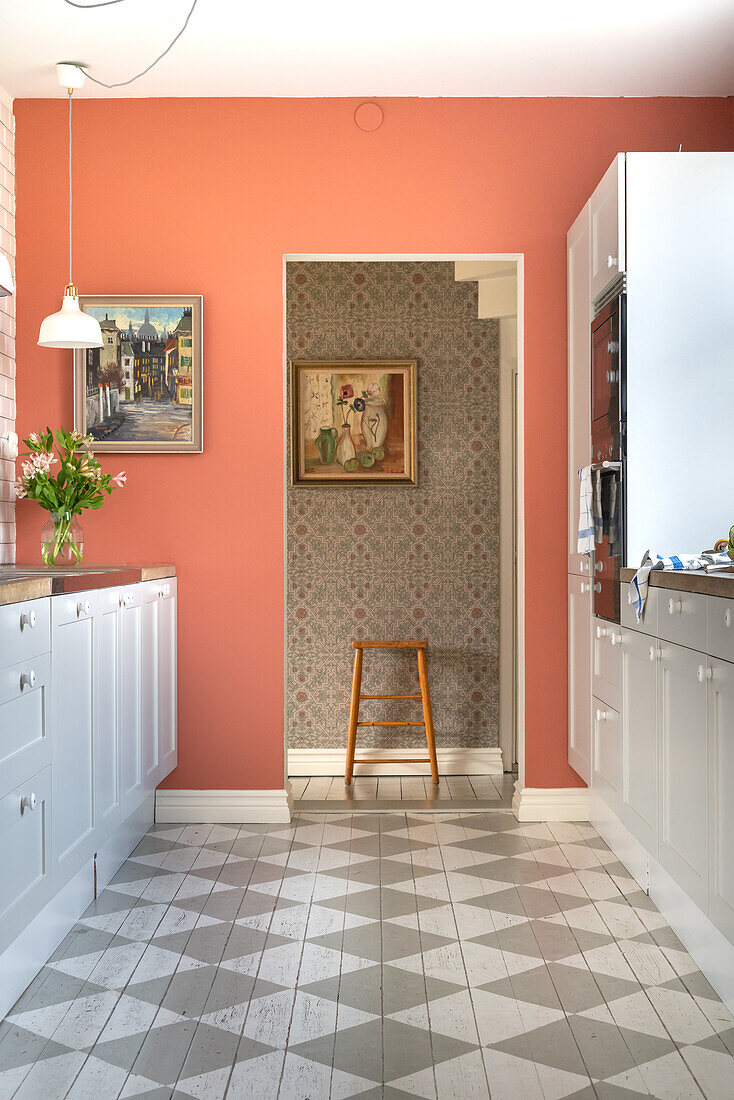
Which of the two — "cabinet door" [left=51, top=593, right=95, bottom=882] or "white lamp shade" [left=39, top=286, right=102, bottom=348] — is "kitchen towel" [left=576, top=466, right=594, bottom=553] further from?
"white lamp shade" [left=39, top=286, right=102, bottom=348]

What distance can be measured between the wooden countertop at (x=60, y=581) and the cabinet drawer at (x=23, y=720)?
0.48ft

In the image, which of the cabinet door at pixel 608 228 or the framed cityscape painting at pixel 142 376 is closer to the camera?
the cabinet door at pixel 608 228

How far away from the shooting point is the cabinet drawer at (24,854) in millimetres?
1942

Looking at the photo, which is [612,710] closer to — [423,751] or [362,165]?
[423,751]

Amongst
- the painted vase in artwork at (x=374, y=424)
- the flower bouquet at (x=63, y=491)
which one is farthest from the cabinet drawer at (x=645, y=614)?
the painted vase in artwork at (x=374, y=424)

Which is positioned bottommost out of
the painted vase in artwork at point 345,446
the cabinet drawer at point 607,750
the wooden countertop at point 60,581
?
the cabinet drawer at point 607,750

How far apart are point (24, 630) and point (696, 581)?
1459 mm

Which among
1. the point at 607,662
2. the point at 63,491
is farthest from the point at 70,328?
the point at 607,662

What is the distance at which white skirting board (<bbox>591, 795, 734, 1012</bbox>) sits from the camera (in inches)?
83.7

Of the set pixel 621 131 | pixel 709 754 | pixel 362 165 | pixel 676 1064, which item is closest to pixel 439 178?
pixel 362 165

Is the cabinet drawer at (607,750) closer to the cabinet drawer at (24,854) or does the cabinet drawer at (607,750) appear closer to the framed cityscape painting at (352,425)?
the cabinet drawer at (24,854)

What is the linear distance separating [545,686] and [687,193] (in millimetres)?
1781

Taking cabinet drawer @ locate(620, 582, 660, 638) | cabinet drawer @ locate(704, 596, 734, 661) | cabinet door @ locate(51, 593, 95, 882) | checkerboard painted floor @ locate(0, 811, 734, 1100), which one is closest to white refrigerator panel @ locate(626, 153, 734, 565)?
cabinet drawer @ locate(620, 582, 660, 638)

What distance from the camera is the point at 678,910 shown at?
2.49m
